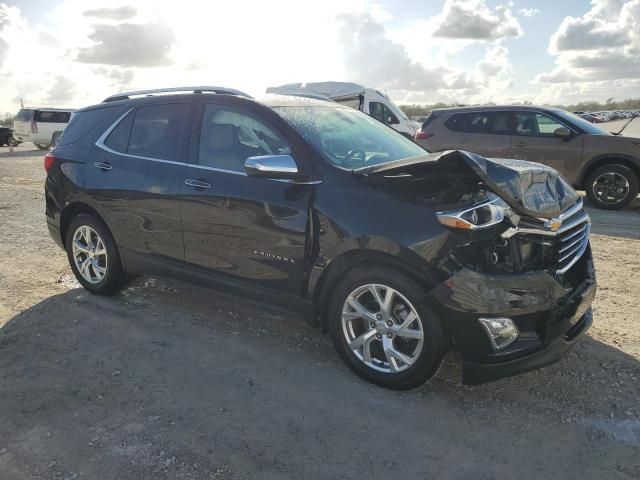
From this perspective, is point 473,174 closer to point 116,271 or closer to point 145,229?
point 145,229

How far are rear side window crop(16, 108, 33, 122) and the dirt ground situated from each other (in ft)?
75.1

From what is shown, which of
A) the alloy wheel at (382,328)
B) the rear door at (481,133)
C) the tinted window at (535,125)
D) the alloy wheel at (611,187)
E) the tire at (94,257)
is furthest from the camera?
the rear door at (481,133)

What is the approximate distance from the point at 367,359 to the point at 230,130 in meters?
1.91

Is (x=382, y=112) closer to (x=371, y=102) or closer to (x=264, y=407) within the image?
(x=371, y=102)

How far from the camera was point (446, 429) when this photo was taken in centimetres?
291

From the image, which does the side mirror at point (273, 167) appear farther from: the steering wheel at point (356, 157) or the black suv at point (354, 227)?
the steering wheel at point (356, 157)

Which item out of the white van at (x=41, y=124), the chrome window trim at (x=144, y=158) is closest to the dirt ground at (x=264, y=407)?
the chrome window trim at (x=144, y=158)

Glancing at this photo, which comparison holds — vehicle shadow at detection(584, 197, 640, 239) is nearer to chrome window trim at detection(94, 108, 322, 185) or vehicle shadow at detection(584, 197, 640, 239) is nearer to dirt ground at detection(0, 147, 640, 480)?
dirt ground at detection(0, 147, 640, 480)

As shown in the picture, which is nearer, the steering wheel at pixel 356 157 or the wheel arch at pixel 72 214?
the steering wheel at pixel 356 157

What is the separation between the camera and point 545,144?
917 cm

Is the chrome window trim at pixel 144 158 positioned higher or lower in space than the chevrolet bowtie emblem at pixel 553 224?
higher

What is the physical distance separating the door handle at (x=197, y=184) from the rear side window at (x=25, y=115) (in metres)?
23.9

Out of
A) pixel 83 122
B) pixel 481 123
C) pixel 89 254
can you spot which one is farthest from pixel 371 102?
pixel 89 254

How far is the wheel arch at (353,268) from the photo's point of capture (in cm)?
298
